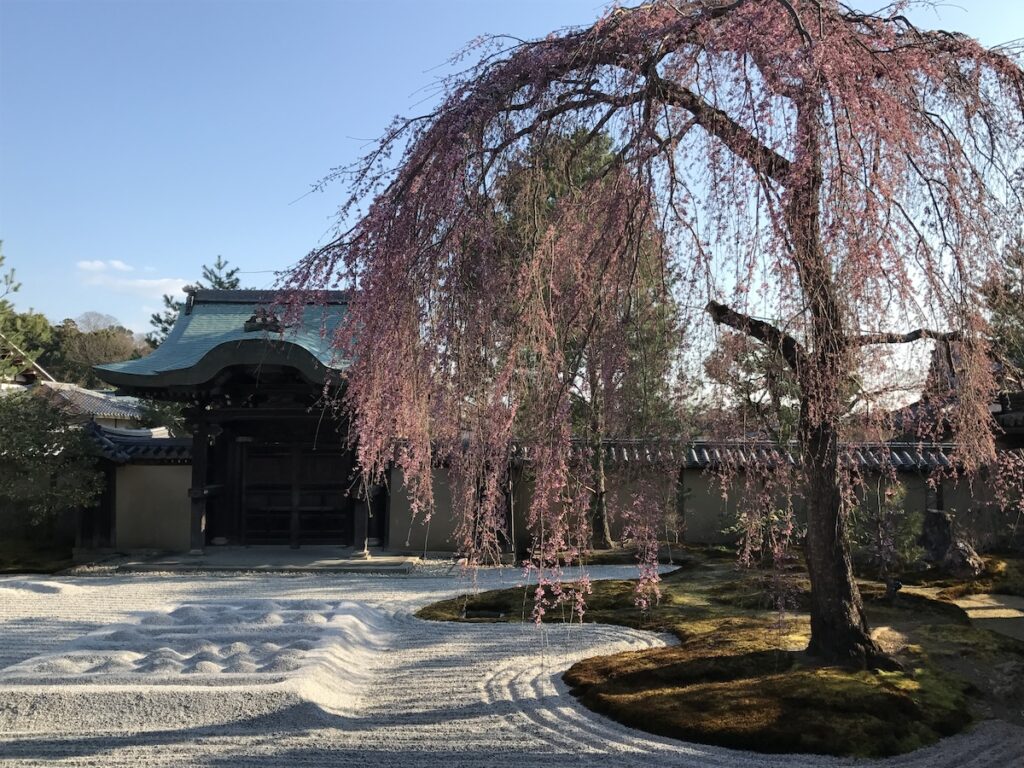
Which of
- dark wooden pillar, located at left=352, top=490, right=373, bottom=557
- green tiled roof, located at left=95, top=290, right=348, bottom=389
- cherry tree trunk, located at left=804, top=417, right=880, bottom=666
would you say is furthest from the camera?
dark wooden pillar, located at left=352, top=490, right=373, bottom=557

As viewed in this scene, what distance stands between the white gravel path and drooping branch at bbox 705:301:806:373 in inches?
85.9

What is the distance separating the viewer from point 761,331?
4359 mm

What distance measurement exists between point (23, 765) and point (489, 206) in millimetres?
3845

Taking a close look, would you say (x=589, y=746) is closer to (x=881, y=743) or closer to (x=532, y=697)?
(x=532, y=697)

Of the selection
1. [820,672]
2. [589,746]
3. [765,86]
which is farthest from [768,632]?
[765,86]

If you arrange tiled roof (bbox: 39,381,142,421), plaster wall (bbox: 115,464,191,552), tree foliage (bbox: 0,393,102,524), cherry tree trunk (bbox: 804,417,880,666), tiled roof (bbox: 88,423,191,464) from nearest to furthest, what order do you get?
cherry tree trunk (bbox: 804,417,880,666), tree foliage (bbox: 0,393,102,524), tiled roof (bbox: 88,423,191,464), plaster wall (bbox: 115,464,191,552), tiled roof (bbox: 39,381,142,421)

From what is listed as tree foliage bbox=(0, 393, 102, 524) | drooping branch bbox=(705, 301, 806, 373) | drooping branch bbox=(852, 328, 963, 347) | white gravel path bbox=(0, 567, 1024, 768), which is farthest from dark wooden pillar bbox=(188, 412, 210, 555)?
drooping branch bbox=(852, 328, 963, 347)

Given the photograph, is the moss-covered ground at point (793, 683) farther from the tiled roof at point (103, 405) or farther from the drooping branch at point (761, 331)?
the tiled roof at point (103, 405)

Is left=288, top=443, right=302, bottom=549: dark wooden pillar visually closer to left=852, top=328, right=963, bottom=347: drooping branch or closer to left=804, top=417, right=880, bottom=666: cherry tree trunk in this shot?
left=804, top=417, right=880, bottom=666: cherry tree trunk

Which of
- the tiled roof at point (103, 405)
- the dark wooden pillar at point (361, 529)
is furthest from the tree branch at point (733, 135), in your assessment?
the tiled roof at point (103, 405)

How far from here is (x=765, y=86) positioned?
11.2 ft

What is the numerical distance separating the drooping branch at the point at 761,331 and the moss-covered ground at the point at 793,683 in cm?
140

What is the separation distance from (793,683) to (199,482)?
33.6 feet

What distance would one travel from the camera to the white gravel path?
411cm
